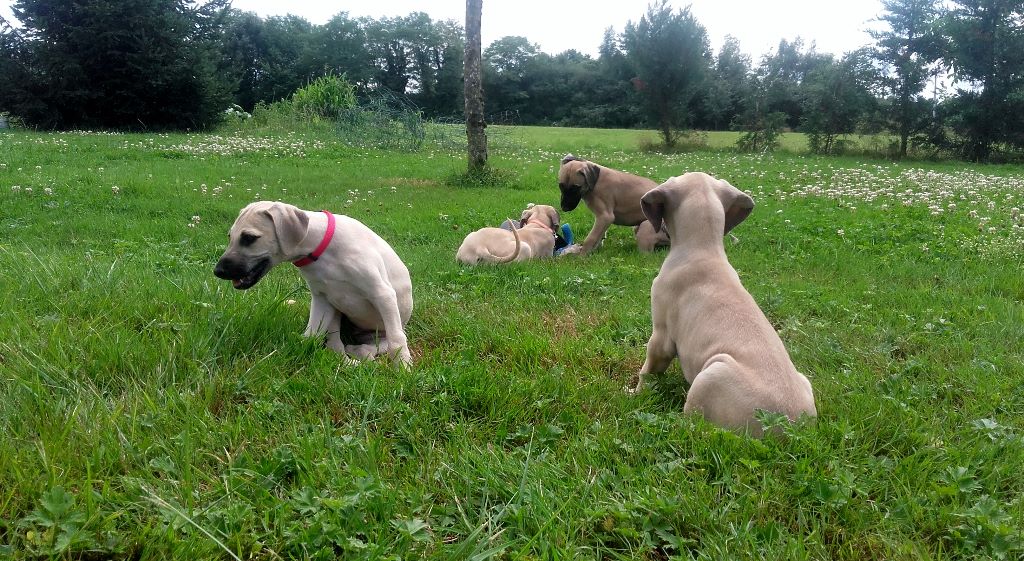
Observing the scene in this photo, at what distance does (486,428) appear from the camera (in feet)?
10.2

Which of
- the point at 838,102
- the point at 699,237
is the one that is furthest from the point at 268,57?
the point at 699,237

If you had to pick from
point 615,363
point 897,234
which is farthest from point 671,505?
point 897,234

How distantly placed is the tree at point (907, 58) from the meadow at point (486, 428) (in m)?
23.9

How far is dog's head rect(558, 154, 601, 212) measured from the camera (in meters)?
8.74

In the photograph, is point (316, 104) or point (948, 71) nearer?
point (948, 71)

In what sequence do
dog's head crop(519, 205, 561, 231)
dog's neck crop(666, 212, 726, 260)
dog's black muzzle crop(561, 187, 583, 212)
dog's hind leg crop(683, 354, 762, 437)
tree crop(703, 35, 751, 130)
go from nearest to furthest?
dog's hind leg crop(683, 354, 762, 437) < dog's neck crop(666, 212, 726, 260) < dog's head crop(519, 205, 561, 231) < dog's black muzzle crop(561, 187, 583, 212) < tree crop(703, 35, 751, 130)

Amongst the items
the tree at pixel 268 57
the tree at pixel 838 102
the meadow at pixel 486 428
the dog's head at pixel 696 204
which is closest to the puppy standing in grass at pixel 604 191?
the meadow at pixel 486 428

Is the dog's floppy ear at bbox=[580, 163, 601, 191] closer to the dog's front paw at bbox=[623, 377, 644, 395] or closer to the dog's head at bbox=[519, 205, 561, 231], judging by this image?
the dog's head at bbox=[519, 205, 561, 231]

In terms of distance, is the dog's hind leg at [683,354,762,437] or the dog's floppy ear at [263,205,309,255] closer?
the dog's hind leg at [683,354,762,437]

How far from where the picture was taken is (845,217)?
9672 millimetres

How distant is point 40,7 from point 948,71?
127 ft

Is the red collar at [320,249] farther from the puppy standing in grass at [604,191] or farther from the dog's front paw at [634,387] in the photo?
the puppy standing in grass at [604,191]

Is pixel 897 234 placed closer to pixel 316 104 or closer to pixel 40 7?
pixel 316 104

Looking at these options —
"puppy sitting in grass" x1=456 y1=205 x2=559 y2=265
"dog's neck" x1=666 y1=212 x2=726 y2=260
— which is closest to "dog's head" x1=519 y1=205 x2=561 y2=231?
"puppy sitting in grass" x1=456 y1=205 x2=559 y2=265
